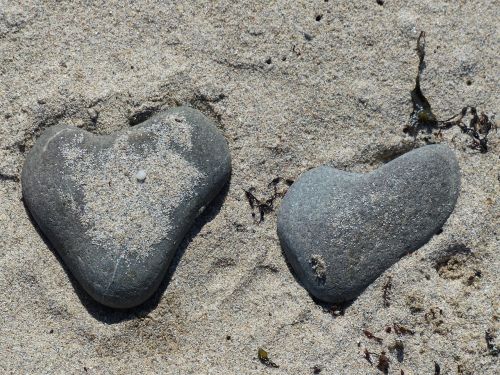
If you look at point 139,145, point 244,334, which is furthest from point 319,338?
point 139,145

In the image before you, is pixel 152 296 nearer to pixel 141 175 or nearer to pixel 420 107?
pixel 141 175

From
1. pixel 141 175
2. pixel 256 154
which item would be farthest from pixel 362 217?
pixel 141 175

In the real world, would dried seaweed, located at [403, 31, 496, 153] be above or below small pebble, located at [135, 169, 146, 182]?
above

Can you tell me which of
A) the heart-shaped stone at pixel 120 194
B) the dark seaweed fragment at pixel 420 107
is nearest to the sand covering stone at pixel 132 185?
the heart-shaped stone at pixel 120 194

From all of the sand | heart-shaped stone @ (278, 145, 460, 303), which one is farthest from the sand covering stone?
heart-shaped stone @ (278, 145, 460, 303)

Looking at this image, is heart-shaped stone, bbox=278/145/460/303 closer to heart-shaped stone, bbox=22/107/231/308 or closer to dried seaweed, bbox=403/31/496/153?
dried seaweed, bbox=403/31/496/153

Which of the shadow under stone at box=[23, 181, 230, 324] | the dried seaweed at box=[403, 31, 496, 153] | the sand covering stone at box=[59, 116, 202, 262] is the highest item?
the dried seaweed at box=[403, 31, 496, 153]

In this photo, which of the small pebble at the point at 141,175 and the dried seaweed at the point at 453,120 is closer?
the small pebble at the point at 141,175

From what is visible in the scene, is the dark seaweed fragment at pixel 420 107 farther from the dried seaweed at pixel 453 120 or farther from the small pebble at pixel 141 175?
the small pebble at pixel 141 175
